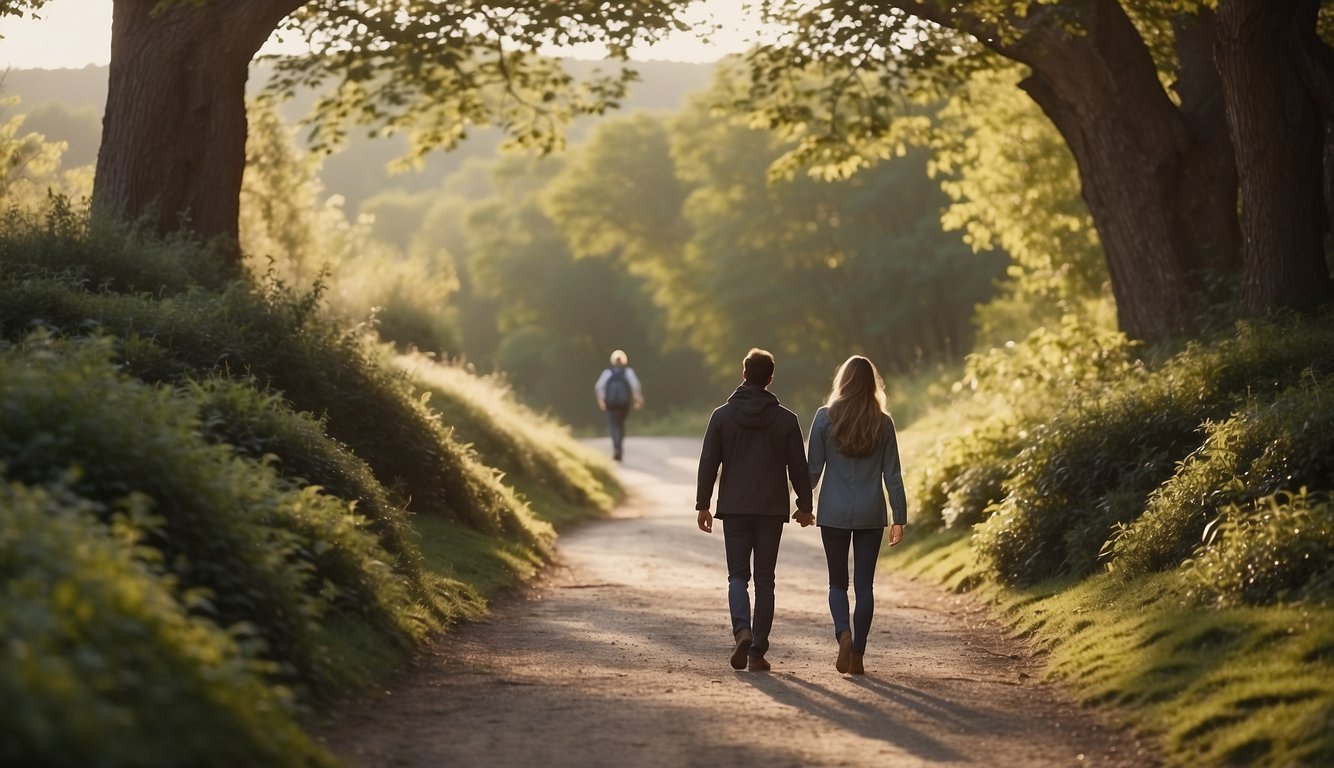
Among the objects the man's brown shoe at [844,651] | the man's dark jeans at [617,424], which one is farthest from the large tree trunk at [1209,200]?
the man's dark jeans at [617,424]

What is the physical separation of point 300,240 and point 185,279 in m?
19.9

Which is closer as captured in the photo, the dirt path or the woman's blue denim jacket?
the dirt path

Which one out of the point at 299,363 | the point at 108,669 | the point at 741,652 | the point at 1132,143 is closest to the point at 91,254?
the point at 299,363

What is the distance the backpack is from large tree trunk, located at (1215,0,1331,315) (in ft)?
64.0

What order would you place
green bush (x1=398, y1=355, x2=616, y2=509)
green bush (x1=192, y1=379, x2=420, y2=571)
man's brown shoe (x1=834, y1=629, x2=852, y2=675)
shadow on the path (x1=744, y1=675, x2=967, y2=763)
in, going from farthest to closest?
1. green bush (x1=398, y1=355, x2=616, y2=509)
2. green bush (x1=192, y1=379, x2=420, y2=571)
3. man's brown shoe (x1=834, y1=629, x2=852, y2=675)
4. shadow on the path (x1=744, y1=675, x2=967, y2=763)

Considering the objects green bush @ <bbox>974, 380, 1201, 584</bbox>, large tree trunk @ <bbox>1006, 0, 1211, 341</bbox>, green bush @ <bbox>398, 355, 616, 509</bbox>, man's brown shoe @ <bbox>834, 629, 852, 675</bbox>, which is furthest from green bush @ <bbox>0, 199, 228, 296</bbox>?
large tree trunk @ <bbox>1006, 0, 1211, 341</bbox>

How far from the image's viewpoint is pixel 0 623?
4699 mm

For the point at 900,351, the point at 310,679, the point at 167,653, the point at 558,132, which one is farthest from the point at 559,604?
the point at 900,351

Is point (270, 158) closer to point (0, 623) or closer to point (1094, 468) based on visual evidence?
point (1094, 468)

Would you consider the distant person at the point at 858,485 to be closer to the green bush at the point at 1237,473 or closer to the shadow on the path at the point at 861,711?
the shadow on the path at the point at 861,711

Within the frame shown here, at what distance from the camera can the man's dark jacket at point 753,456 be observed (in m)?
10.2

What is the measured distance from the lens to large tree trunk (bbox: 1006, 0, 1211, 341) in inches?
695

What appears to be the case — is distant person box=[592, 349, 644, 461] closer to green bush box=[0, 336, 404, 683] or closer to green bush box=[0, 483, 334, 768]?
green bush box=[0, 336, 404, 683]

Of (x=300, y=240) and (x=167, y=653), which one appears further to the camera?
(x=300, y=240)
